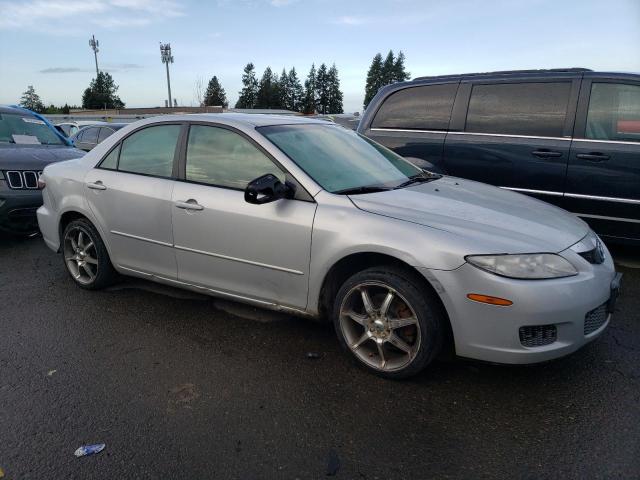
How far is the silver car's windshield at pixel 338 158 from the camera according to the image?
328cm

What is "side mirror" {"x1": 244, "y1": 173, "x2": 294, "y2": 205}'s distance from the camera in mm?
3002

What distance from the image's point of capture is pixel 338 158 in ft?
11.6

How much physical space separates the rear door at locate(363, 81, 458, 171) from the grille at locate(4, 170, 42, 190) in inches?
154

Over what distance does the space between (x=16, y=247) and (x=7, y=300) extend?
1.95 meters

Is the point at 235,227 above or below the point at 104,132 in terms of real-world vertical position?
above

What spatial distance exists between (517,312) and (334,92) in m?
119

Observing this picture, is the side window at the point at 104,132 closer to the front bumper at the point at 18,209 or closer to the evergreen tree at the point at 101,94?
the front bumper at the point at 18,209

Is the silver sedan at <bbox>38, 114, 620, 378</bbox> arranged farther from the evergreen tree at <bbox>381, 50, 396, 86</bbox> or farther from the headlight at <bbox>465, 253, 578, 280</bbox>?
the evergreen tree at <bbox>381, 50, 396, 86</bbox>

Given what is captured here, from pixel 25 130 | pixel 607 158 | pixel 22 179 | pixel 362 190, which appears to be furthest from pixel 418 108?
pixel 25 130

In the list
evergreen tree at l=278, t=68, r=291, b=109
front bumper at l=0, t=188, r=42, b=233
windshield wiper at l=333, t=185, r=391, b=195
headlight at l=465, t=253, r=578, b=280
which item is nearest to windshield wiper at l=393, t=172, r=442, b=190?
windshield wiper at l=333, t=185, r=391, b=195

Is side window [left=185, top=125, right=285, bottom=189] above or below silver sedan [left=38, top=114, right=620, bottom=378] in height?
above

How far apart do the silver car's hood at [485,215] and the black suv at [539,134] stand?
62.4 inches

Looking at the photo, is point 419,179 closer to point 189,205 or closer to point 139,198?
point 189,205

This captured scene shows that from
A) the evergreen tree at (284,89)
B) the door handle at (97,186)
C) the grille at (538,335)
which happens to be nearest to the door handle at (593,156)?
the grille at (538,335)
